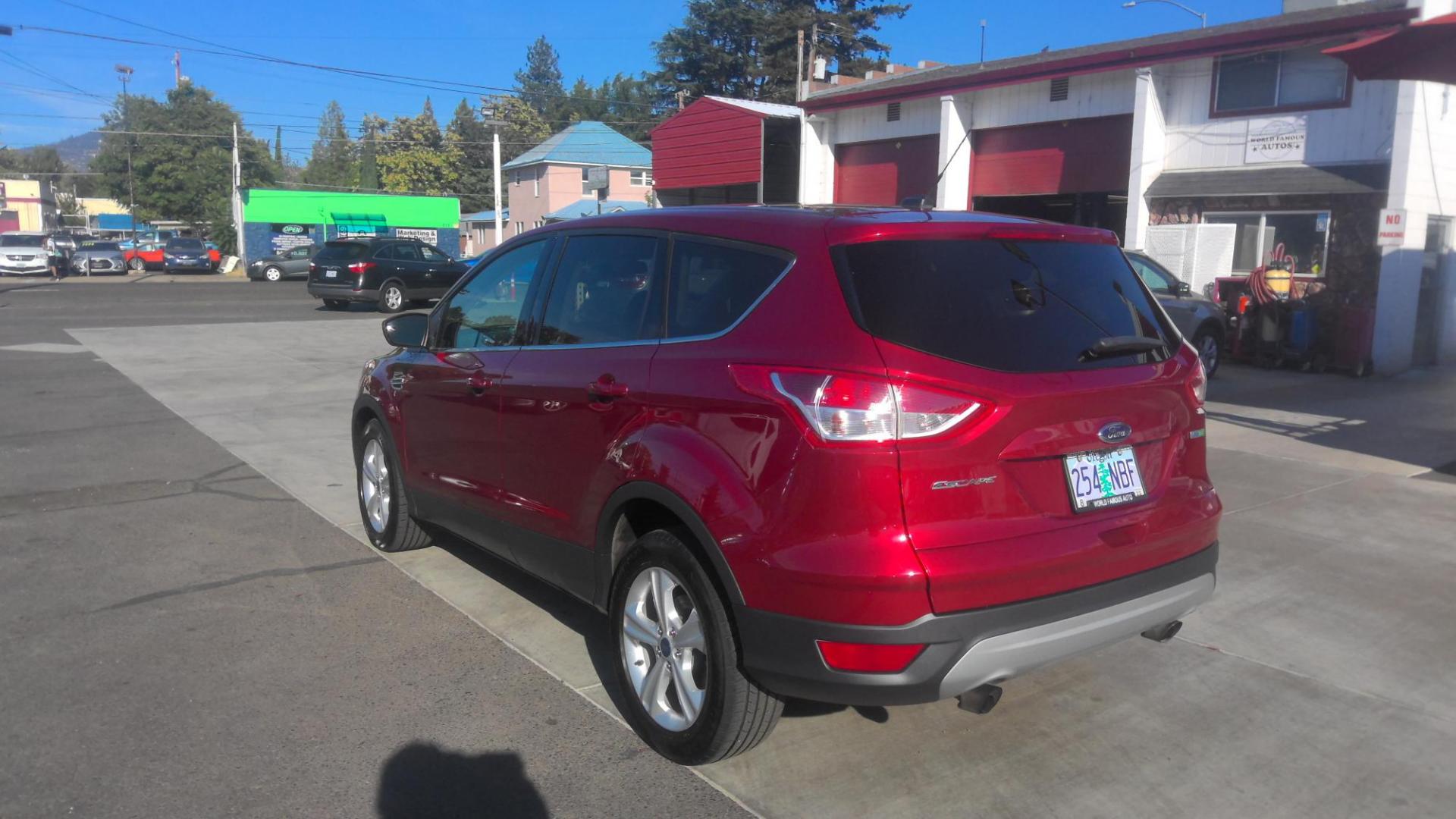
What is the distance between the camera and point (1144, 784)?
139 inches

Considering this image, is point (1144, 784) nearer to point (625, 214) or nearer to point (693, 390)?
point (693, 390)

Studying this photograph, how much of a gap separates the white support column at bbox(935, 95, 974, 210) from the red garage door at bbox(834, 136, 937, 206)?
0.34m

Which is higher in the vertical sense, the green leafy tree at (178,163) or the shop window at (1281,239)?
the green leafy tree at (178,163)

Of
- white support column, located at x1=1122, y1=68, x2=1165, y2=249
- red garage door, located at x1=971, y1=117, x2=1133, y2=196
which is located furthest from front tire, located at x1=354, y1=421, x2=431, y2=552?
red garage door, located at x1=971, y1=117, x2=1133, y2=196

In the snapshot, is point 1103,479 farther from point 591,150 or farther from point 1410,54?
point 591,150

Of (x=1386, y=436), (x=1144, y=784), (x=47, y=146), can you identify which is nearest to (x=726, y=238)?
(x=1144, y=784)

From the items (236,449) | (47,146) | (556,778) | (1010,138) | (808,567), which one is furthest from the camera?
(47,146)

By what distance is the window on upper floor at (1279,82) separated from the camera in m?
15.0

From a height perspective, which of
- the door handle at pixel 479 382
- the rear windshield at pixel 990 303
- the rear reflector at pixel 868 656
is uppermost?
the rear windshield at pixel 990 303

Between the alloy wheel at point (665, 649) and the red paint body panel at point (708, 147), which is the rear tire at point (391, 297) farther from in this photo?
the alloy wheel at point (665, 649)

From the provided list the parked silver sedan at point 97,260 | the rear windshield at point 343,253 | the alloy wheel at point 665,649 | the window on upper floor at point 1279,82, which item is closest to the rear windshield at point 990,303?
the alloy wheel at point 665,649

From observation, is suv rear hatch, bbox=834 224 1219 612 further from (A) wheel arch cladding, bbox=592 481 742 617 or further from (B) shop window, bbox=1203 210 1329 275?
(B) shop window, bbox=1203 210 1329 275

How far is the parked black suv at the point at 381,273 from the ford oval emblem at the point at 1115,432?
73.3 ft

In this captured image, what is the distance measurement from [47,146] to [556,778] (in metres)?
182
